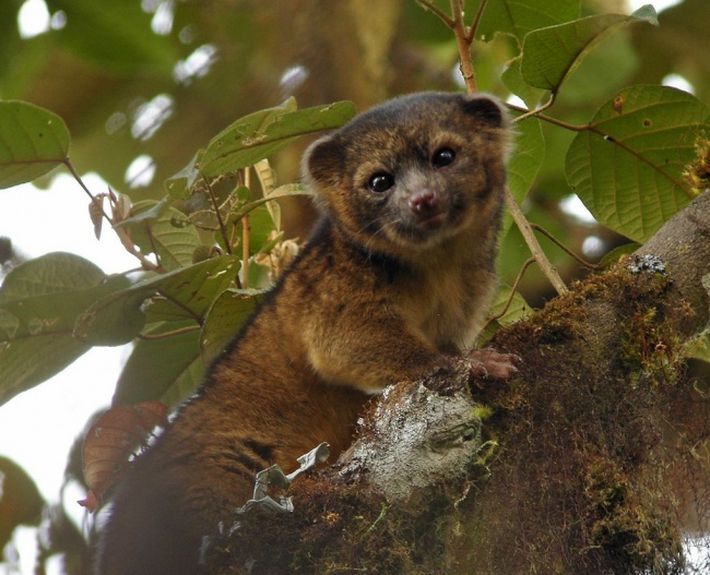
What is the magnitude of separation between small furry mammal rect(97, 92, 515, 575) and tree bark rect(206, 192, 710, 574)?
1.84 ft

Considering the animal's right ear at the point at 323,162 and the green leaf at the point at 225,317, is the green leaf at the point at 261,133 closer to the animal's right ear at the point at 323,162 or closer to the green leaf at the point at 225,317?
the animal's right ear at the point at 323,162

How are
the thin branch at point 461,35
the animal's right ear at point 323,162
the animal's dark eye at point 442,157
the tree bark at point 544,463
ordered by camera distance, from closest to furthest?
the tree bark at point 544,463 → the thin branch at point 461,35 → the animal's dark eye at point 442,157 → the animal's right ear at point 323,162

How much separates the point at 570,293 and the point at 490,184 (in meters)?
1.37

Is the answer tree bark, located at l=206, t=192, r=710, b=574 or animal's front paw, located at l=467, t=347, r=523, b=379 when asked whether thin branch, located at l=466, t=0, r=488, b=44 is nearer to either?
tree bark, located at l=206, t=192, r=710, b=574

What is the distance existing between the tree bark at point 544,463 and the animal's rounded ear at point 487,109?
154cm

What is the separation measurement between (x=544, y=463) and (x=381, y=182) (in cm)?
201

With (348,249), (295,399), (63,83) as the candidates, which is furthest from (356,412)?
(63,83)

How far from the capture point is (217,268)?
14.5ft

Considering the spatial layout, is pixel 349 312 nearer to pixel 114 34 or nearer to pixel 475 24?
pixel 475 24

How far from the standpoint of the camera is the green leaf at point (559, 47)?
435cm

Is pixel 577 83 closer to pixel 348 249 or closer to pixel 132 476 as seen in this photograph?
pixel 348 249

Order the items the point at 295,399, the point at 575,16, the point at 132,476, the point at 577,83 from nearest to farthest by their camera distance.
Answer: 1. the point at 132,476
2. the point at 295,399
3. the point at 575,16
4. the point at 577,83

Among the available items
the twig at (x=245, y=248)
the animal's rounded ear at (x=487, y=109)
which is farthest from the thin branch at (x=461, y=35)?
the twig at (x=245, y=248)

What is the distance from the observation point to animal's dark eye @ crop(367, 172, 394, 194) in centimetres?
513
